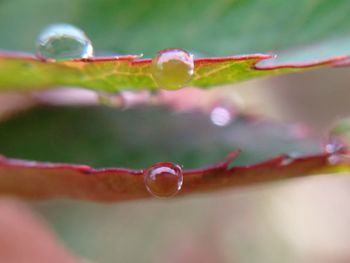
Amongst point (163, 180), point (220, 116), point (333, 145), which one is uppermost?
point (220, 116)

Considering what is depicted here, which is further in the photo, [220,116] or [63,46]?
[220,116]

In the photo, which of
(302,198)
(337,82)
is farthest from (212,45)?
(337,82)

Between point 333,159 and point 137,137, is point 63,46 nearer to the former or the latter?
point 137,137

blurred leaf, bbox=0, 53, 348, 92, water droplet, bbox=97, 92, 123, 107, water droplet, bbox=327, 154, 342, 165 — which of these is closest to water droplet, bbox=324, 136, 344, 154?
water droplet, bbox=327, 154, 342, 165

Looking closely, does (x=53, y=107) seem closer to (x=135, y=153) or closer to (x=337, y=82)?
(x=135, y=153)

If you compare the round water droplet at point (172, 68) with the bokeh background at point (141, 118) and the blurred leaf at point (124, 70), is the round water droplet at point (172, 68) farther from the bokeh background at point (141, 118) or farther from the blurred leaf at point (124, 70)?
the bokeh background at point (141, 118)

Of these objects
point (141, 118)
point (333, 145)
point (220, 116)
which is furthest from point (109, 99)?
point (333, 145)
